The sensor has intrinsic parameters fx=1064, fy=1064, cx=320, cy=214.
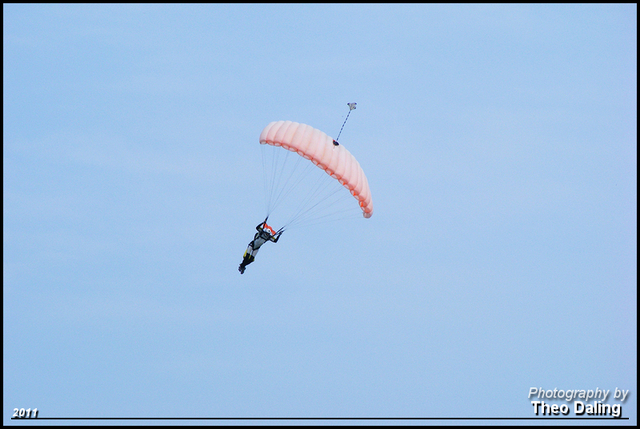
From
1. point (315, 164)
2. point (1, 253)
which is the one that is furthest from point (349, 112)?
point (1, 253)

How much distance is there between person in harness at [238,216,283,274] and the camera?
147ft

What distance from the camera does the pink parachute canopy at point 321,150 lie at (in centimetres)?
4388

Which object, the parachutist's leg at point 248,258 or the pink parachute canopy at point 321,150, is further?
the parachutist's leg at point 248,258

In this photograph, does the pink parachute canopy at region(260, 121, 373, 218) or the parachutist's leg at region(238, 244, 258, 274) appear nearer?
the pink parachute canopy at region(260, 121, 373, 218)

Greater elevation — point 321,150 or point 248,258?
point 321,150

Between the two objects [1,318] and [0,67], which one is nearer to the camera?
[1,318]

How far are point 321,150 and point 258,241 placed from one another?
4.77 m

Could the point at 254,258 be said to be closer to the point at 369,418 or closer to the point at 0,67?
the point at 369,418

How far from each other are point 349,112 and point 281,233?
6.21 m

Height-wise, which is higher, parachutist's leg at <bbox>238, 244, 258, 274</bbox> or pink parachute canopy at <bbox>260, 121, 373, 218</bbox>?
pink parachute canopy at <bbox>260, 121, 373, 218</bbox>

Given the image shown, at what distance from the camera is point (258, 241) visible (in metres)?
45.1

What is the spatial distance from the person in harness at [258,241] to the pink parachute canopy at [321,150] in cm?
343

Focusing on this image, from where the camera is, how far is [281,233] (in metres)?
Answer: 44.9

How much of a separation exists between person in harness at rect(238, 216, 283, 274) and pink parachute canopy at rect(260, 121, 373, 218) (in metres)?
3.43
